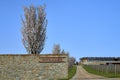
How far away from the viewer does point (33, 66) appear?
3619 cm

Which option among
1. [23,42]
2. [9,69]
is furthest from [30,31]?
[9,69]

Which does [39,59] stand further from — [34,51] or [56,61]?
[34,51]

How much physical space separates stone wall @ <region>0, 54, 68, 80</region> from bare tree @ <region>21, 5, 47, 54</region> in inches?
675

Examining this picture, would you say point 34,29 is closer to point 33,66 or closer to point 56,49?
point 33,66

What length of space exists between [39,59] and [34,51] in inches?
714

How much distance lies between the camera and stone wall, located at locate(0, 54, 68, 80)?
35750 millimetres

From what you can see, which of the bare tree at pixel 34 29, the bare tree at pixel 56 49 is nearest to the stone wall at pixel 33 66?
the bare tree at pixel 34 29

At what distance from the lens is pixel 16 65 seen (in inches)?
1437

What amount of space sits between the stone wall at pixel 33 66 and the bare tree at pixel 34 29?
17155 millimetres

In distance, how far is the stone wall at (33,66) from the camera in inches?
1407

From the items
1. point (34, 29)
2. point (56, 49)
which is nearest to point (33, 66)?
point (34, 29)

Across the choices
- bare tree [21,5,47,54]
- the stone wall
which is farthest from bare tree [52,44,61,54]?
the stone wall

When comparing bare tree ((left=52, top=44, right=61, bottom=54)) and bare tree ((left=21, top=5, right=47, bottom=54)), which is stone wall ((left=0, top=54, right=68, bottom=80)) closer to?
bare tree ((left=21, top=5, right=47, bottom=54))

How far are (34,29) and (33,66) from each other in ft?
69.5
